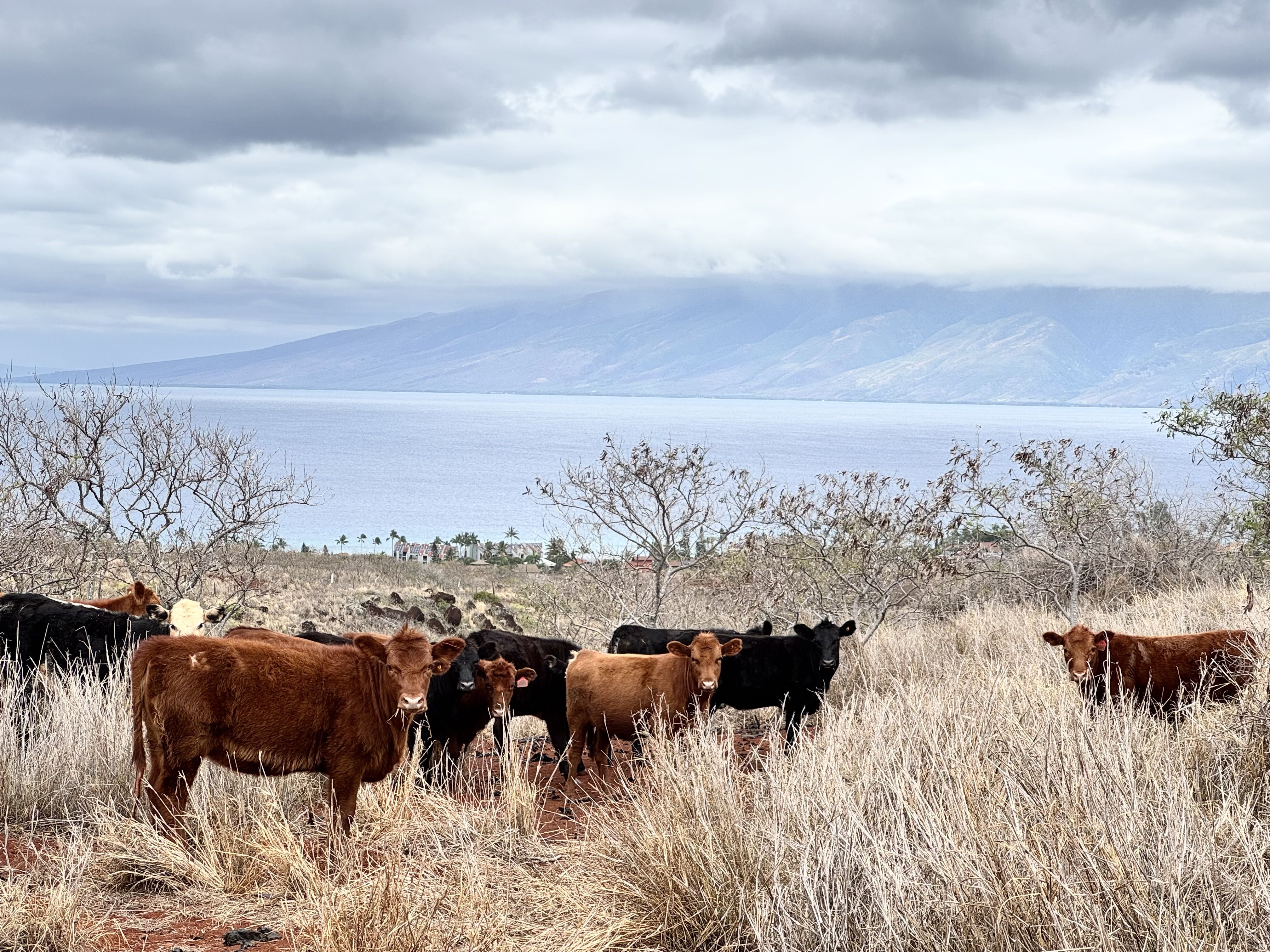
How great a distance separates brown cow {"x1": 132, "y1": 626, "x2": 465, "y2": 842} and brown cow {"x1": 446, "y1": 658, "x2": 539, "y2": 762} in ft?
5.34

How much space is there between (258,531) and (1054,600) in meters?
19.0

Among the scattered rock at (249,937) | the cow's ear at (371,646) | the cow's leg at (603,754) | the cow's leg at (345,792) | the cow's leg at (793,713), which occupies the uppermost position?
the cow's ear at (371,646)

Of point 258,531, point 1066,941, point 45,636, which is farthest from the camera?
point 258,531

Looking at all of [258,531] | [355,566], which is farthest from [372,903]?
[355,566]

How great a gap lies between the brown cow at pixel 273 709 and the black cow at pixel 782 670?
388cm

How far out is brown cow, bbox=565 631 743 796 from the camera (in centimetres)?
949

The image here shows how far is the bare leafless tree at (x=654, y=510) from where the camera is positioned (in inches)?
691

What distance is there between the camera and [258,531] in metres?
29.1

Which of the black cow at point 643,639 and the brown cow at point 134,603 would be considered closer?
the brown cow at point 134,603

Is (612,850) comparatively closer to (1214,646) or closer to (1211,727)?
(1211,727)

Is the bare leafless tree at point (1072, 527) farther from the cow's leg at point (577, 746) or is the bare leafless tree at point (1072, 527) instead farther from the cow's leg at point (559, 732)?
the cow's leg at point (577, 746)

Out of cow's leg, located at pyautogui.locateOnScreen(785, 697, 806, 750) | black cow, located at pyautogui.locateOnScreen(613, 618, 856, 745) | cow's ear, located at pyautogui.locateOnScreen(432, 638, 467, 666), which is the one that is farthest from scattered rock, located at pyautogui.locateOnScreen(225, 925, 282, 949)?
cow's leg, located at pyautogui.locateOnScreen(785, 697, 806, 750)

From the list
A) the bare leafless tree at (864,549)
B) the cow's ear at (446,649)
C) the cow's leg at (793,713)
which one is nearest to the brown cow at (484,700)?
the cow's ear at (446,649)

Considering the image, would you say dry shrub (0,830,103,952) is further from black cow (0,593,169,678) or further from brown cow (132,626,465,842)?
black cow (0,593,169,678)
